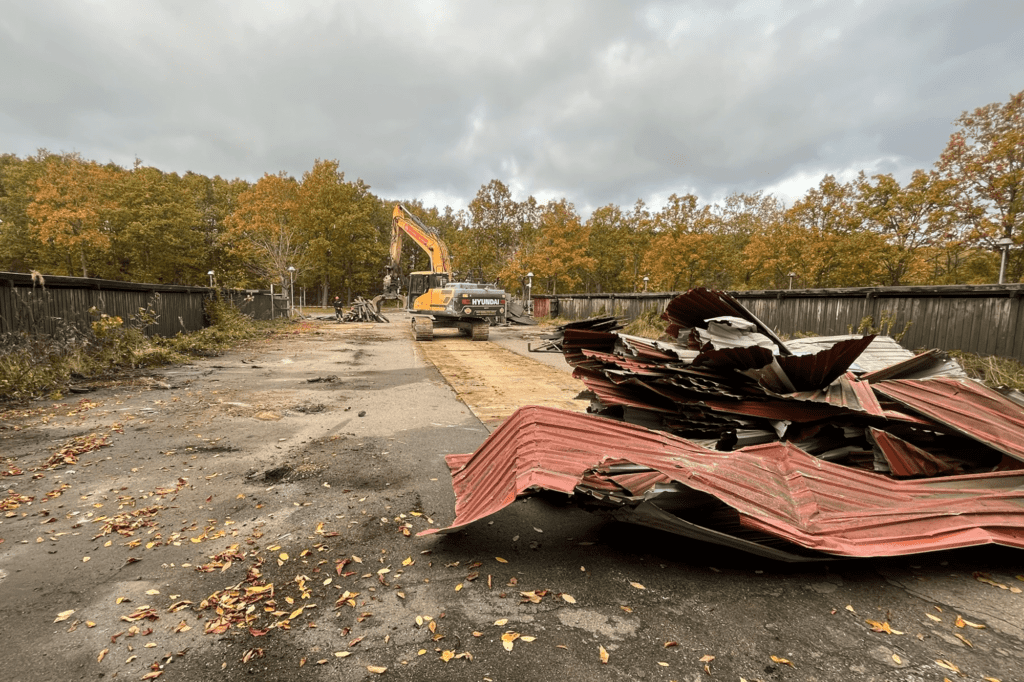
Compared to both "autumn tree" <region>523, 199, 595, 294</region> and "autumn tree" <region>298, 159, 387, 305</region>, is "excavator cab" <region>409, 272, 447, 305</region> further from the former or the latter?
"autumn tree" <region>298, 159, 387, 305</region>

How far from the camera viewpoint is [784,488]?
10.4 feet

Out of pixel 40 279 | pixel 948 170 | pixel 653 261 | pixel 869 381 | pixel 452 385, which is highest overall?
pixel 948 170

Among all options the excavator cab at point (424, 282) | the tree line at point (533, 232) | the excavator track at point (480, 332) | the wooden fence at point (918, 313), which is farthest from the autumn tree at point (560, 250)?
the wooden fence at point (918, 313)

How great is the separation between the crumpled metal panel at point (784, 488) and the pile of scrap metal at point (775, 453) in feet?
0.04

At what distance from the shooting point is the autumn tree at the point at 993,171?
18.4 meters

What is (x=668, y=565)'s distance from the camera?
9.64ft

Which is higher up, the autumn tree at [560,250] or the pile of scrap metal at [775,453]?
the autumn tree at [560,250]

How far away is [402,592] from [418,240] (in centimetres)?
2253

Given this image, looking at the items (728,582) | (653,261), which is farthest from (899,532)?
(653,261)

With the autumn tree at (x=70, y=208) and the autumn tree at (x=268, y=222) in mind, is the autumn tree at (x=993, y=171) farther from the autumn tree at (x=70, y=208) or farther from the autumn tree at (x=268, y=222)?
the autumn tree at (x=70, y=208)

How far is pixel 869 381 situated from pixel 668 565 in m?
2.94

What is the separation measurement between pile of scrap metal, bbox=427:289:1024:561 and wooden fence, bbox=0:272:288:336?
952cm

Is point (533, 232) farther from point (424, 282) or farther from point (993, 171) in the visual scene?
point (993, 171)

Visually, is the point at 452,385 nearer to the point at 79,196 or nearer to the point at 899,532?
the point at 899,532
